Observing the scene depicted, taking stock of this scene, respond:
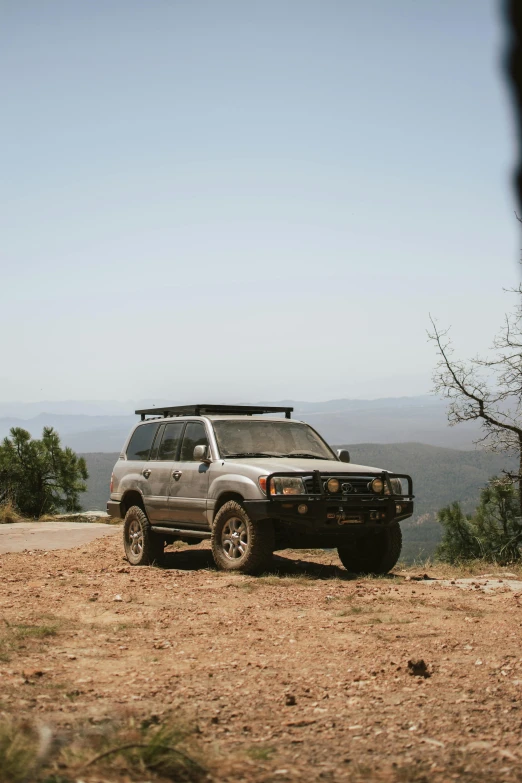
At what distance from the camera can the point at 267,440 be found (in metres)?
Answer: 11.7

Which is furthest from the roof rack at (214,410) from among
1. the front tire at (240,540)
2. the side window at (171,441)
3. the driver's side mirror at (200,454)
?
the front tire at (240,540)

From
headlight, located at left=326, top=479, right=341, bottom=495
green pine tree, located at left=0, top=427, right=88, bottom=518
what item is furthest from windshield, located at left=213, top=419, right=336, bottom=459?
green pine tree, located at left=0, top=427, right=88, bottom=518

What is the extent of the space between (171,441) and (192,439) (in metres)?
0.56

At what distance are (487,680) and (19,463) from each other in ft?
73.4

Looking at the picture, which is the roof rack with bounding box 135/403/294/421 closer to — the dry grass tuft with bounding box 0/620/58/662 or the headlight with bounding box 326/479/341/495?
the headlight with bounding box 326/479/341/495

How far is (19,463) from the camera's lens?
25672 millimetres

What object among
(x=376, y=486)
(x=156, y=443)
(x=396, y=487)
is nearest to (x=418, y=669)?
Answer: (x=376, y=486)

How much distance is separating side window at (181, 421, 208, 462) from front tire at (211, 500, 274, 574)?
1.29 m

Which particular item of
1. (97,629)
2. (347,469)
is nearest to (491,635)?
(97,629)

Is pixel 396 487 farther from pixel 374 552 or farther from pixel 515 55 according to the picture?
pixel 515 55

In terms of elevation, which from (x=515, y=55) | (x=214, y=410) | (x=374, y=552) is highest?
(x=515, y=55)

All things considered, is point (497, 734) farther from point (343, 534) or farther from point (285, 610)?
point (343, 534)

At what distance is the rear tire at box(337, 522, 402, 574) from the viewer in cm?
1088

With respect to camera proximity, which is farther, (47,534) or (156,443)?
(47,534)
